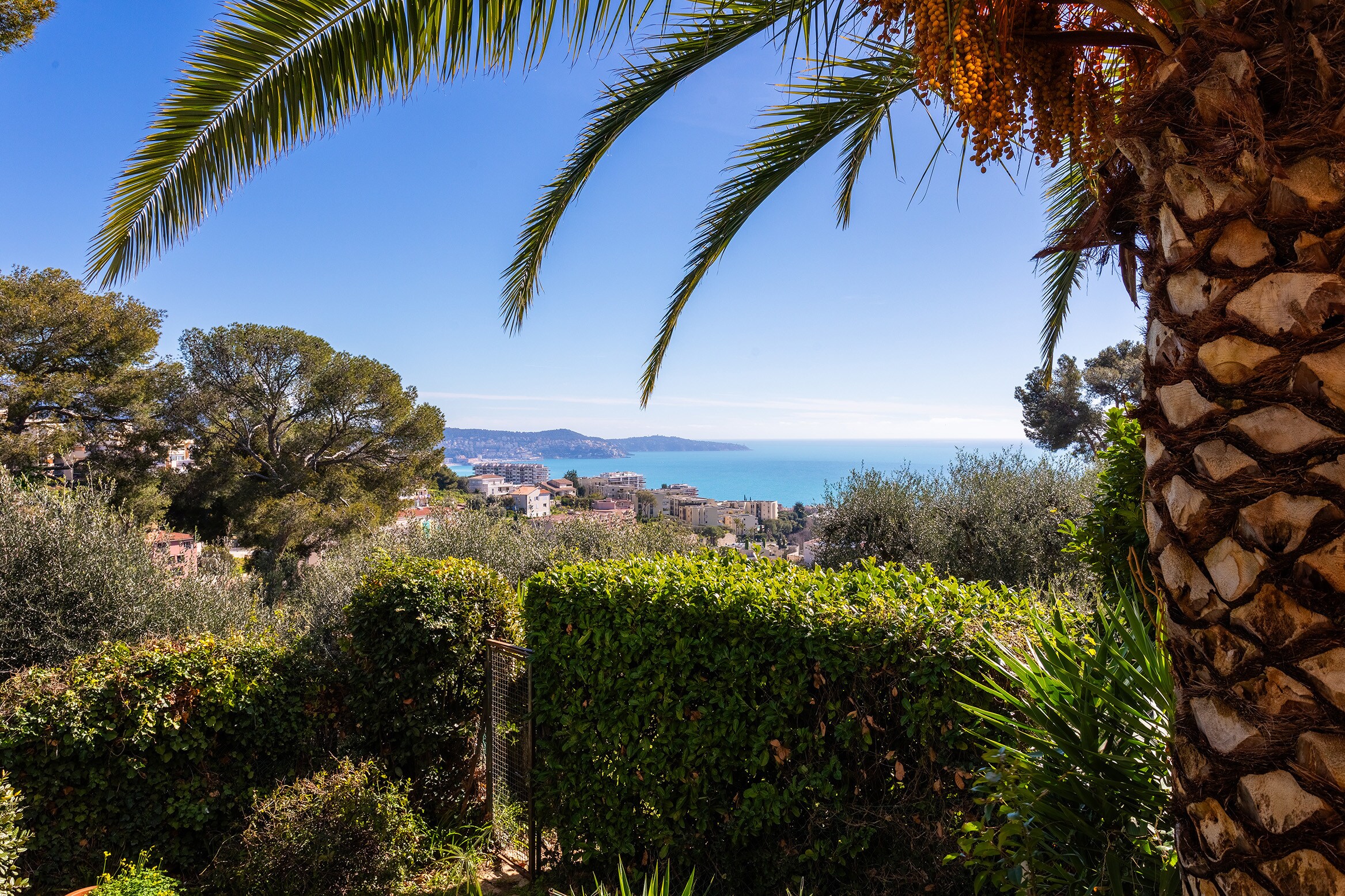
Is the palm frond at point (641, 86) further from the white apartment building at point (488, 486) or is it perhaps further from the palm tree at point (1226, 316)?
the white apartment building at point (488, 486)

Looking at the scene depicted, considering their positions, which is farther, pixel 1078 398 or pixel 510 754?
pixel 1078 398

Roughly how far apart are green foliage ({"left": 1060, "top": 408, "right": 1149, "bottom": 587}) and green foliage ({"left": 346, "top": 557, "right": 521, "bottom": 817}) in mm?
4535

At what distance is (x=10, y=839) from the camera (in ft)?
12.4

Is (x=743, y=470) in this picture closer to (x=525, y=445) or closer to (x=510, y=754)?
(x=525, y=445)

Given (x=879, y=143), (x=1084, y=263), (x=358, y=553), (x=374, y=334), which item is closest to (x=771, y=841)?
(x=879, y=143)

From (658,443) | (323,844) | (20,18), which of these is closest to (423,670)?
(323,844)

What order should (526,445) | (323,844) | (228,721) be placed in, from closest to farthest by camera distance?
(323,844) < (228,721) < (526,445)

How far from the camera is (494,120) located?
8062 mm

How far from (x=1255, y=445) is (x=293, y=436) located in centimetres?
2331

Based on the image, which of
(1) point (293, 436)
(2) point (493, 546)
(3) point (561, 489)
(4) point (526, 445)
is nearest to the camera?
(2) point (493, 546)

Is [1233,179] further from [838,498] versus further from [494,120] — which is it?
[838,498]

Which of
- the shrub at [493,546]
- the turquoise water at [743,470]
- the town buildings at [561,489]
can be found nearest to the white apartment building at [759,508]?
the turquoise water at [743,470]

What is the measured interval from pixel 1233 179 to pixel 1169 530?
2.41ft

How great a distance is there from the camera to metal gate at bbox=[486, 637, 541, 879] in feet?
15.6
